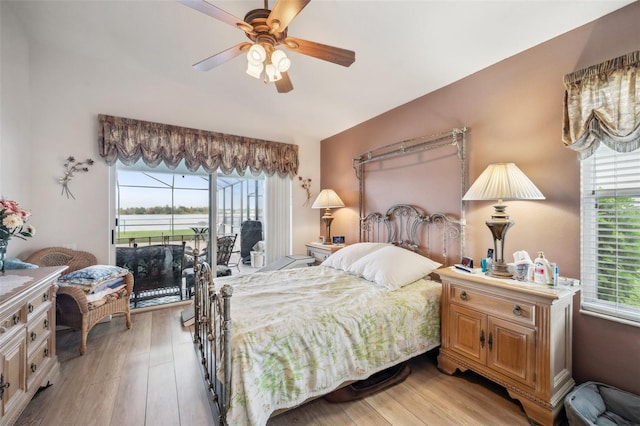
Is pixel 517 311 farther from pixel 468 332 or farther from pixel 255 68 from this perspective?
pixel 255 68

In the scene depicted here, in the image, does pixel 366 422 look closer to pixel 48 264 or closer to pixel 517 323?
pixel 517 323

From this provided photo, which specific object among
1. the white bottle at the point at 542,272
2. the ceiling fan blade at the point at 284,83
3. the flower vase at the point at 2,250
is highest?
the ceiling fan blade at the point at 284,83

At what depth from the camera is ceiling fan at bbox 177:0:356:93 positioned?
156 centimetres

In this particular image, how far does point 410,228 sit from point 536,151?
4.58 ft

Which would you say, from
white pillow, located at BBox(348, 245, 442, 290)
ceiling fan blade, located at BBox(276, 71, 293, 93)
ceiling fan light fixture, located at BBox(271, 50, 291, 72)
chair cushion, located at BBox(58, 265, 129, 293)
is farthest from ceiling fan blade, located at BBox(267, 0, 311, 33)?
chair cushion, located at BBox(58, 265, 129, 293)

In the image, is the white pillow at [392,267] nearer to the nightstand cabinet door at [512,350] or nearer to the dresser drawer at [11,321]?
the nightstand cabinet door at [512,350]

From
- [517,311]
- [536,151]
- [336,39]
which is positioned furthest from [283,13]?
[517,311]

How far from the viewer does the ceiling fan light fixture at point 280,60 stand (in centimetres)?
177

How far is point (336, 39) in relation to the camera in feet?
8.06

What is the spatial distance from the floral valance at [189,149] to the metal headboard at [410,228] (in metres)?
1.68

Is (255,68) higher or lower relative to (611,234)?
higher

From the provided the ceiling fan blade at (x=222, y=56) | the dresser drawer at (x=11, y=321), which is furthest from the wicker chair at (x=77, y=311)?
the ceiling fan blade at (x=222, y=56)

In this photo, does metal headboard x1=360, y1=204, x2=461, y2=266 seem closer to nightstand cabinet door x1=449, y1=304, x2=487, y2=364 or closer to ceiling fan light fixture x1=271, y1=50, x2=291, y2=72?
nightstand cabinet door x1=449, y1=304, x2=487, y2=364

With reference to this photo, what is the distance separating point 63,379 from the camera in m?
2.11
